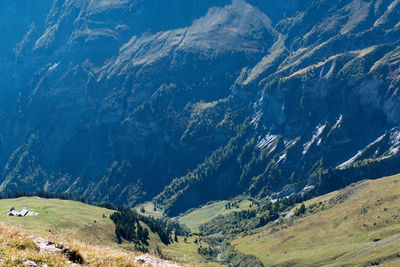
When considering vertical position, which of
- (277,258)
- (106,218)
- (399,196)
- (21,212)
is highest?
(21,212)

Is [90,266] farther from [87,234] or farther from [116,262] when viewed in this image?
[87,234]

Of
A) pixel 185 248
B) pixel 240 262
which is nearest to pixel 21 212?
pixel 185 248

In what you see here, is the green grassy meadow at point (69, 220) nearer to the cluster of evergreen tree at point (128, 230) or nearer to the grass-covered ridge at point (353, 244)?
the cluster of evergreen tree at point (128, 230)

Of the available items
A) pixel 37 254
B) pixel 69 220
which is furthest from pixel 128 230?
pixel 37 254

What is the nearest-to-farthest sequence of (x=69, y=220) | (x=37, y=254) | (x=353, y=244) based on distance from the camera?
(x=37, y=254) → (x=69, y=220) → (x=353, y=244)

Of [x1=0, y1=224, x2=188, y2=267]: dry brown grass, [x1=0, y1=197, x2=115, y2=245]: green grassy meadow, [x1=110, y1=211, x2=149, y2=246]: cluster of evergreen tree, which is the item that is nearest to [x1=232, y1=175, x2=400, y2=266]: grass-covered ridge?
[x1=110, y1=211, x2=149, y2=246]: cluster of evergreen tree

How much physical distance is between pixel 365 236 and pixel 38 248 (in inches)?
7065

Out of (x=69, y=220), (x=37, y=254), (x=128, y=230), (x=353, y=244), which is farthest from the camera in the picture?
(x=353, y=244)

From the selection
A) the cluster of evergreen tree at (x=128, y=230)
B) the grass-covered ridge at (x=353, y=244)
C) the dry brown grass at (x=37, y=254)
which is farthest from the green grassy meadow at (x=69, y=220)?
the dry brown grass at (x=37, y=254)

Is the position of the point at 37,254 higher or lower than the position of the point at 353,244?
higher

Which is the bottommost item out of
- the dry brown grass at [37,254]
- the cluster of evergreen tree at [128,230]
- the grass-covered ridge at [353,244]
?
the grass-covered ridge at [353,244]

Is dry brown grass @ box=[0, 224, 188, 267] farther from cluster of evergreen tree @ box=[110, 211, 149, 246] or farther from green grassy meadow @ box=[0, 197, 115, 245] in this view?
cluster of evergreen tree @ box=[110, 211, 149, 246]

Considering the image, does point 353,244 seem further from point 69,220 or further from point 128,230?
point 69,220

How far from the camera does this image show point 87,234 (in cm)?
14012
